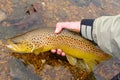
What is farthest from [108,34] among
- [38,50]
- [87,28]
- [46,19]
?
[46,19]

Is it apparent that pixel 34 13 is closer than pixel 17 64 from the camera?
No

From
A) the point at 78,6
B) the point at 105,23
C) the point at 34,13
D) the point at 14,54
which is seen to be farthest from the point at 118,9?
the point at 14,54

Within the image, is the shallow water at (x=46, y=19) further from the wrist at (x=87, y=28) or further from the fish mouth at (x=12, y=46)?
the wrist at (x=87, y=28)

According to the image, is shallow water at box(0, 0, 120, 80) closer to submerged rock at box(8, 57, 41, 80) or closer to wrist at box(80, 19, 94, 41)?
submerged rock at box(8, 57, 41, 80)

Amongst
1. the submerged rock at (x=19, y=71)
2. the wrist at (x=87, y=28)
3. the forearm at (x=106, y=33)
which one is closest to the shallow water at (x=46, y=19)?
the submerged rock at (x=19, y=71)

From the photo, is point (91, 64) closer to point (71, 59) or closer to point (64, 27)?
point (71, 59)

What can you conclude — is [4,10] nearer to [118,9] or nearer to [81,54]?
[81,54]
